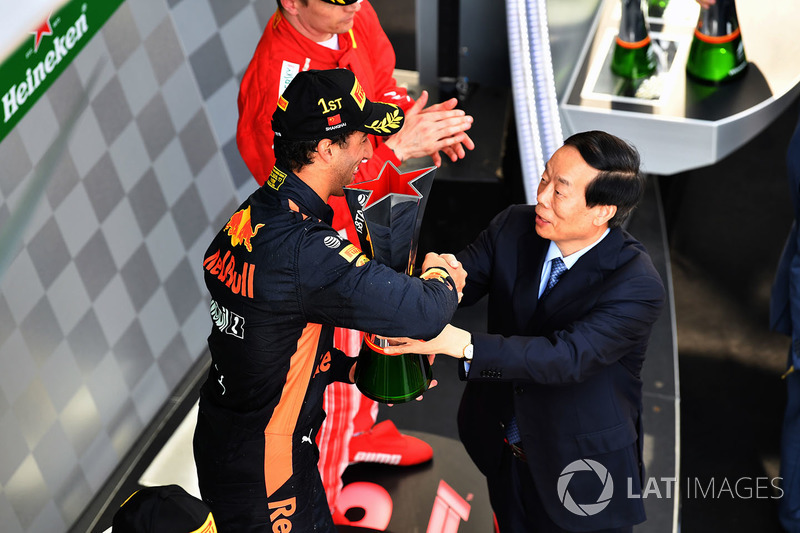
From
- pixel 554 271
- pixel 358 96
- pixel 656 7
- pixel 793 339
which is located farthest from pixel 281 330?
pixel 656 7

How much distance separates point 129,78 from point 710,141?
2064mm

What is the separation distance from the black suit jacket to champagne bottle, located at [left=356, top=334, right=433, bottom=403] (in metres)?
0.13

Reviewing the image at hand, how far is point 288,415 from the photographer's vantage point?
196cm

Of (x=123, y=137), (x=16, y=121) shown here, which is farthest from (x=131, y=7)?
(x=16, y=121)

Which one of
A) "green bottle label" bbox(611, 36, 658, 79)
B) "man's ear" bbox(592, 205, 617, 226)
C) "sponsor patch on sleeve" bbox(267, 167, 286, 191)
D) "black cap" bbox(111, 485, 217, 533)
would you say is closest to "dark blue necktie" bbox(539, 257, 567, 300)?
"man's ear" bbox(592, 205, 617, 226)

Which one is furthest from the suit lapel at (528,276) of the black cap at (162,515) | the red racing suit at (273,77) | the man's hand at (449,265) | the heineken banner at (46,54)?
the heineken banner at (46,54)

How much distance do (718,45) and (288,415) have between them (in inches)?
85.2

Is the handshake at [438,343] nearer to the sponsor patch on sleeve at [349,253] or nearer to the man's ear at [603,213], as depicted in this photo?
the sponsor patch on sleeve at [349,253]

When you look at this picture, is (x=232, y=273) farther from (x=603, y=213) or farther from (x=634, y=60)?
(x=634, y=60)

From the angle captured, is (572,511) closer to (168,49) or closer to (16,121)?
(16,121)

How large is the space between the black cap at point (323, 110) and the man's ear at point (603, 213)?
1.64 feet

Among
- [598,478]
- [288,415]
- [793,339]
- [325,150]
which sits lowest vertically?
[793,339]

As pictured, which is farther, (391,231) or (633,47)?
(633,47)

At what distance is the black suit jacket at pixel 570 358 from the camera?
1.88 m
